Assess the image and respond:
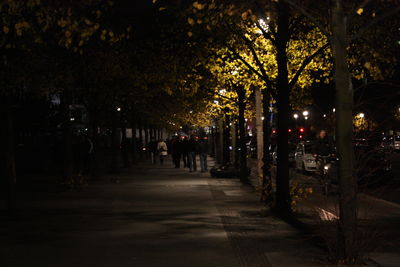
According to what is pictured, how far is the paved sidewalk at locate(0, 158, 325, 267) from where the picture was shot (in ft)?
38.0

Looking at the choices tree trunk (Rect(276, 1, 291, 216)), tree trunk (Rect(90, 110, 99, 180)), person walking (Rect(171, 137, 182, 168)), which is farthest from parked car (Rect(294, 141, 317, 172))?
tree trunk (Rect(276, 1, 291, 216))

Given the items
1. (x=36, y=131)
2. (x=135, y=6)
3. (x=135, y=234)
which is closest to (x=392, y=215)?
(x=135, y=234)

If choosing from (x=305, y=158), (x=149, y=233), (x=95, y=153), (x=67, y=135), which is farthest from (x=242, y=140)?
(x=149, y=233)

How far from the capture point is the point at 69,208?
20.2 meters

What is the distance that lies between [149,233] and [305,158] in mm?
26609

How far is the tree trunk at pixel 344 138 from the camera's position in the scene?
10273 millimetres

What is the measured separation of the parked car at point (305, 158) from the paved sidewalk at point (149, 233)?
52.4 feet

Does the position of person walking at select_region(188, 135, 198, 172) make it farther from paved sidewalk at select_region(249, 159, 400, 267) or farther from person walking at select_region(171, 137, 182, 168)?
paved sidewalk at select_region(249, 159, 400, 267)

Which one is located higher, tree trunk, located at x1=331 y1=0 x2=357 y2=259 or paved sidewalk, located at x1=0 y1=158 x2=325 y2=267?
tree trunk, located at x1=331 y1=0 x2=357 y2=259

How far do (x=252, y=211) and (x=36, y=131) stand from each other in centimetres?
4945

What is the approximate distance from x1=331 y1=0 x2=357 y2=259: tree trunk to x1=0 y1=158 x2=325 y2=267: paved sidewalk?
0.80m

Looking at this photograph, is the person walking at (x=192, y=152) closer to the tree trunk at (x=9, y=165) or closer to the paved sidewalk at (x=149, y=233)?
the paved sidewalk at (x=149, y=233)

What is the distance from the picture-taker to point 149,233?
14.7 meters

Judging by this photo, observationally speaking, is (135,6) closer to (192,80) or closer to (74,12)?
(192,80)
